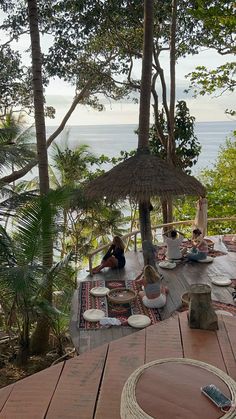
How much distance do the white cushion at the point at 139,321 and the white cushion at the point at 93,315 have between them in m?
0.46

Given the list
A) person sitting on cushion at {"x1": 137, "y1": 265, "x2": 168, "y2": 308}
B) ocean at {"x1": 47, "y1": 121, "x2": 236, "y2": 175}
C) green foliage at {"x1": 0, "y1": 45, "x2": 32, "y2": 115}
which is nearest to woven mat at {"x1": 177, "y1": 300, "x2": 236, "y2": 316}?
person sitting on cushion at {"x1": 137, "y1": 265, "x2": 168, "y2": 308}

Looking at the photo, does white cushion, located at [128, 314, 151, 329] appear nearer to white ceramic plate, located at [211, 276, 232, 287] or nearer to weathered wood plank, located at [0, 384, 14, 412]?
white ceramic plate, located at [211, 276, 232, 287]

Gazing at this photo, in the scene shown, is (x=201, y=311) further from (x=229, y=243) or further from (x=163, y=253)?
(x=229, y=243)

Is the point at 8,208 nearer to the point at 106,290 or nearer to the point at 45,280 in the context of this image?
the point at 45,280

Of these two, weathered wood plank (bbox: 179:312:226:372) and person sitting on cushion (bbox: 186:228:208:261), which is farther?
person sitting on cushion (bbox: 186:228:208:261)

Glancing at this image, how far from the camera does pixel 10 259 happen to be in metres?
5.12

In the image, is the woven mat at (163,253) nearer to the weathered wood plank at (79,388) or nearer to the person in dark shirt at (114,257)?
the person in dark shirt at (114,257)

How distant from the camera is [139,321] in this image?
5.33 meters

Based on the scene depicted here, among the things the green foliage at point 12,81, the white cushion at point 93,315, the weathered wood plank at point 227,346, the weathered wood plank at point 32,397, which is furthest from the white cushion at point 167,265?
the green foliage at point 12,81

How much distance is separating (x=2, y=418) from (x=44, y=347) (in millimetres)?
5831

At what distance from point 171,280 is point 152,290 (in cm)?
121

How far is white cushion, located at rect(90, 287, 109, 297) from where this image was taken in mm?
6312

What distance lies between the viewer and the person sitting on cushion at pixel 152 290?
576 cm

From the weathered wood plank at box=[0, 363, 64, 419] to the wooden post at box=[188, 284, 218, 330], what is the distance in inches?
38.3
